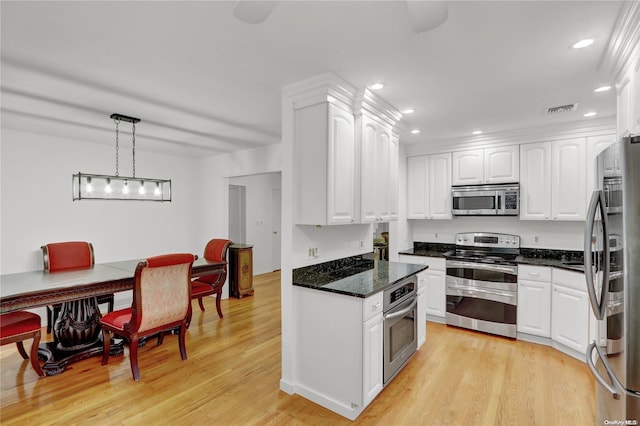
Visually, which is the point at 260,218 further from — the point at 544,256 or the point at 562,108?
the point at 562,108

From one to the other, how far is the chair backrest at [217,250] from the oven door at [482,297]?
122 inches

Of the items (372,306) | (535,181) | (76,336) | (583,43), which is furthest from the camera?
(535,181)

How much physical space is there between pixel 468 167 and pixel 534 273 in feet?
5.15

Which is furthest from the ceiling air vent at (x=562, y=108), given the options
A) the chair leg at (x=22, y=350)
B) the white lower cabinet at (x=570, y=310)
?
the chair leg at (x=22, y=350)

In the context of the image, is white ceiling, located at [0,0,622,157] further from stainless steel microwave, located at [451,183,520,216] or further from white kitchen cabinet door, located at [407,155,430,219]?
white kitchen cabinet door, located at [407,155,430,219]

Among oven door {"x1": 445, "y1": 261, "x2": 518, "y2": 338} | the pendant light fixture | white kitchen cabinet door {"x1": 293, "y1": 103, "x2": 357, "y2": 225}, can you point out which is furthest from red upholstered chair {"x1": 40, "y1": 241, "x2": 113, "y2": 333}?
oven door {"x1": 445, "y1": 261, "x2": 518, "y2": 338}

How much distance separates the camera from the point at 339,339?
7.66 feet

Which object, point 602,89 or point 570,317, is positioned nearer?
point 602,89

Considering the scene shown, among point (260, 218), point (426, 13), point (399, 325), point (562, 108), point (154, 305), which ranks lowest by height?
point (399, 325)

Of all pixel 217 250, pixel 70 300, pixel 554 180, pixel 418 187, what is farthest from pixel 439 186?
pixel 70 300

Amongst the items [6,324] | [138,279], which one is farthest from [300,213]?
[6,324]

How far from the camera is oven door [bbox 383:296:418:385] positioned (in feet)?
8.29

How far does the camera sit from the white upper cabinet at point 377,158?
9.26 ft

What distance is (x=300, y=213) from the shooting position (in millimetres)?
2607
